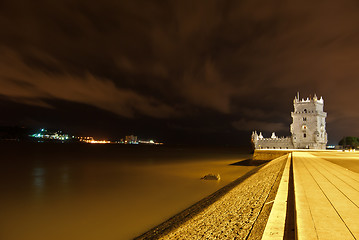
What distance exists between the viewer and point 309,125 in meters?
64.8

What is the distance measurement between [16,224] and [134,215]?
209 inches

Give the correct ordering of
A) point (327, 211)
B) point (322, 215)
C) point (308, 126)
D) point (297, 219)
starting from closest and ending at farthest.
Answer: point (297, 219) < point (322, 215) < point (327, 211) < point (308, 126)

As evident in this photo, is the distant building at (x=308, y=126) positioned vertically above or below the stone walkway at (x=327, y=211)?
above

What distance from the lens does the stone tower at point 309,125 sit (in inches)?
2537

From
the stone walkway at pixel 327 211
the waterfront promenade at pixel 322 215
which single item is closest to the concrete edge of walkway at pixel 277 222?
the waterfront promenade at pixel 322 215

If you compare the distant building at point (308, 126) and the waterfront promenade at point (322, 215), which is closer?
the waterfront promenade at point (322, 215)

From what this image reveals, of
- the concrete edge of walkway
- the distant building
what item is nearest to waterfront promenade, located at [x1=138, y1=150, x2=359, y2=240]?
the concrete edge of walkway

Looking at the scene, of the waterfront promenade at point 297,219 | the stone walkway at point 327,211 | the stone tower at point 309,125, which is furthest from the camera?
the stone tower at point 309,125

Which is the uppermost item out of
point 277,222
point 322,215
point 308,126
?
point 308,126

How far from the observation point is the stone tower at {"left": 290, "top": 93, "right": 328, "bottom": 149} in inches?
2537

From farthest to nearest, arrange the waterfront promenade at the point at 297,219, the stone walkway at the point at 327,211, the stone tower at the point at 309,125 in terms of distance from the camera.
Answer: the stone tower at the point at 309,125
the waterfront promenade at the point at 297,219
the stone walkway at the point at 327,211

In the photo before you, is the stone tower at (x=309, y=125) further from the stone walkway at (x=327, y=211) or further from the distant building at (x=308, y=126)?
the stone walkway at (x=327, y=211)

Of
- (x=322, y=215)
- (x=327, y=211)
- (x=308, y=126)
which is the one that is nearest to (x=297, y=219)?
(x=322, y=215)

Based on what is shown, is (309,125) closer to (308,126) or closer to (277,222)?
(308,126)
